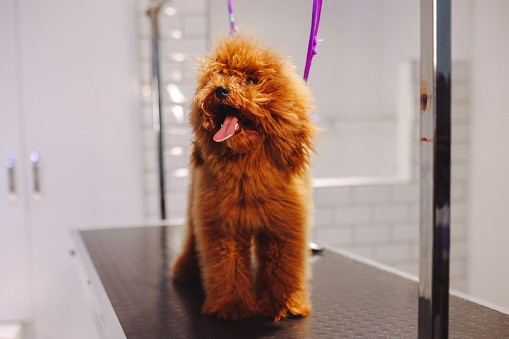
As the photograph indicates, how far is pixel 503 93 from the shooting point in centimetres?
281

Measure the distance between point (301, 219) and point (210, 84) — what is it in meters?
0.29

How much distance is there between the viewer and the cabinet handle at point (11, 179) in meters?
2.30

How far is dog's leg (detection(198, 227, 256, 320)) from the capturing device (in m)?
0.86

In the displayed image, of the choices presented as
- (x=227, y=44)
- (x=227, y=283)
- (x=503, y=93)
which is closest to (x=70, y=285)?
(x=227, y=283)

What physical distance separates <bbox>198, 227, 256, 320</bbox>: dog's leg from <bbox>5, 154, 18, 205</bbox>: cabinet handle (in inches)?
69.7

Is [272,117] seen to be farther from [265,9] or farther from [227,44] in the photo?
[265,9]

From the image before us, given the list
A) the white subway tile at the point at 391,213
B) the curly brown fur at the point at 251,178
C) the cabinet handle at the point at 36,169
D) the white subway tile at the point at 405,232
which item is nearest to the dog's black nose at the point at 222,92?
the curly brown fur at the point at 251,178

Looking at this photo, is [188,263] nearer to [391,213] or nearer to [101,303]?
[101,303]

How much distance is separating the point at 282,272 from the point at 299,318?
102 mm

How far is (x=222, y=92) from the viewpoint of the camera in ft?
2.44

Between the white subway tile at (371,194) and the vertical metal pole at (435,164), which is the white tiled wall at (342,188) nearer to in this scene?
the white subway tile at (371,194)

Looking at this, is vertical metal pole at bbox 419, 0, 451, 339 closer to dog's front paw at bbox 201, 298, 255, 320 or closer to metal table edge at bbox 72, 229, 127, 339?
dog's front paw at bbox 201, 298, 255, 320

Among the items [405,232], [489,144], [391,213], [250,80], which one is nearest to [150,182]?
[391,213]

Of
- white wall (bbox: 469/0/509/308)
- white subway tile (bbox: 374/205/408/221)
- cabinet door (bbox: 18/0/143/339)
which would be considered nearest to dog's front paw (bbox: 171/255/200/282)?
cabinet door (bbox: 18/0/143/339)
